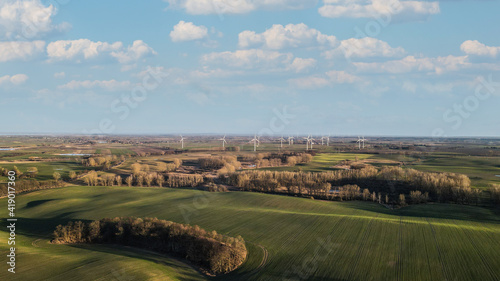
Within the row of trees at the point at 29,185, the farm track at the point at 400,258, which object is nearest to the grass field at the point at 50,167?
the row of trees at the point at 29,185

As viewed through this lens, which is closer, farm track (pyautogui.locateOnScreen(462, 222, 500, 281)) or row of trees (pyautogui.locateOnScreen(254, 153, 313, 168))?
farm track (pyautogui.locateOnScreen(462, 222, 500, 281))

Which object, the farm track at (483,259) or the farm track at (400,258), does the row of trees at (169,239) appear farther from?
the farm track at (483,259)

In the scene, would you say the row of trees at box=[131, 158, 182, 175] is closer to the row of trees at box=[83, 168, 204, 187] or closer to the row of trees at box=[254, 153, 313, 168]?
the row of trees at box=[83, 168, 204, 187]

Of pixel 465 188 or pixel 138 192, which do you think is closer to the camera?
pixel 465 188

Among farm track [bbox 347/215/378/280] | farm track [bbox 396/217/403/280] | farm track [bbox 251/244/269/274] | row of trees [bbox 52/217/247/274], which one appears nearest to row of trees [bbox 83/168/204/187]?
row of trees [bbox 52/217/247/274]

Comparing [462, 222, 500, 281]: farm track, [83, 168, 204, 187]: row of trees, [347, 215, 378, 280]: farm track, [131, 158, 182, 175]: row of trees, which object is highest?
[131, 158, 182, 175]: row of trees

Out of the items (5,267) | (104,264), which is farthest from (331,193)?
(5,267)

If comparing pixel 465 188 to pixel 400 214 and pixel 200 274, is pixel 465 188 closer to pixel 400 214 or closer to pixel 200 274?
pixel 400 214
